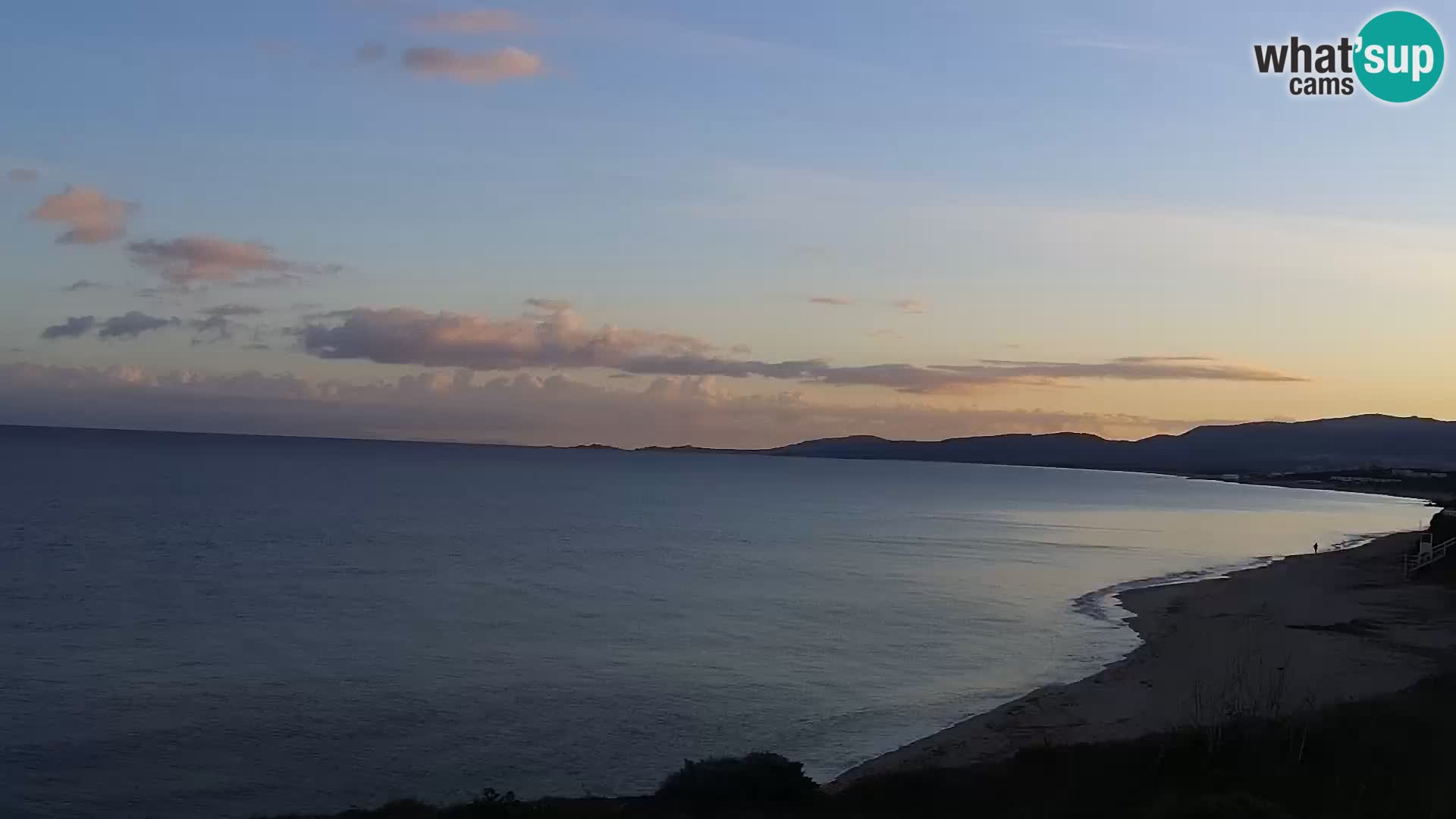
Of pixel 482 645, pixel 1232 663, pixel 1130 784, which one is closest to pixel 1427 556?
pixel 1232 663


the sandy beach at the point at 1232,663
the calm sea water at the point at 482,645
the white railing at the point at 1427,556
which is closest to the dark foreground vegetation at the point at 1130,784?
the sandy beach at the point at 1232,663

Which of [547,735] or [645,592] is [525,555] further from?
[547,735]

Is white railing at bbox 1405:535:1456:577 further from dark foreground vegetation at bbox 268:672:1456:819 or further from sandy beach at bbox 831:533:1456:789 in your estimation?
dark foreground vegetation at bbox 268:672:1456:819

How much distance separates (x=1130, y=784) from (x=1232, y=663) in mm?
13950

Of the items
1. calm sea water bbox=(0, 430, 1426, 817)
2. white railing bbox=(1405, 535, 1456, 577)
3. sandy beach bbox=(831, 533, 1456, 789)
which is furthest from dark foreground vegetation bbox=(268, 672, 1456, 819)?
white railing bbox=(1405, 535, 1456, 577)

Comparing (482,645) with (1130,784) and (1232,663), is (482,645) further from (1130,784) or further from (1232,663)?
(1130,784)

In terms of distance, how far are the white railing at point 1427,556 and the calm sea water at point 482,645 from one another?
11094mm

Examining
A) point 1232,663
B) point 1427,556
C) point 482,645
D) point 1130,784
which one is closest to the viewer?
point 1130,784

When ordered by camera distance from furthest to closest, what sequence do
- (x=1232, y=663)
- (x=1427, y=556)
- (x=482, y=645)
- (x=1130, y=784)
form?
(x=1427, y=556)
(x=482, y=645)
(x=1232, y=663)
(x=1130, y=784)

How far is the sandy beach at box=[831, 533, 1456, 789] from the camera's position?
68.5 ft

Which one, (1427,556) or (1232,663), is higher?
(1427,556)

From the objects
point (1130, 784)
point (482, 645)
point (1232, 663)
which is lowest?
point (482, 645)

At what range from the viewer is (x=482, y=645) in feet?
102

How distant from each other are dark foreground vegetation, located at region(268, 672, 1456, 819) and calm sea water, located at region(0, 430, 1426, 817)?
3.50 m
